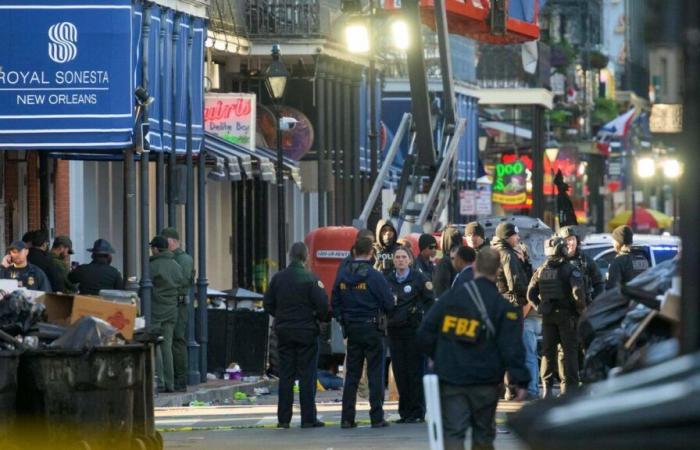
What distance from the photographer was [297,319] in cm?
1867

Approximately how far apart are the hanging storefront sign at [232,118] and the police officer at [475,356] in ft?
63.4

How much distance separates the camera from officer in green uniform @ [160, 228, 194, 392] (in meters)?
24.0

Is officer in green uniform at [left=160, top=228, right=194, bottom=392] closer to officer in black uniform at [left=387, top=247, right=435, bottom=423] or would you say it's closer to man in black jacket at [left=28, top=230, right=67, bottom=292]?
man in black jacket at [left=28, top=230, right=67, bottom=292]

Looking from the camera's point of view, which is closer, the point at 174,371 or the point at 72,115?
the point at 72,115

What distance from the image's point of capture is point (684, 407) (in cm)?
516

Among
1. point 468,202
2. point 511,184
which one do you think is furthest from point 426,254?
point 511,184

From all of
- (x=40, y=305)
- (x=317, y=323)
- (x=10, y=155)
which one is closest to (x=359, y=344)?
(x=317, y=323)

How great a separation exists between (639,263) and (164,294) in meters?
5.57

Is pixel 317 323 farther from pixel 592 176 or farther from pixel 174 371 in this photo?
pixel 592 176

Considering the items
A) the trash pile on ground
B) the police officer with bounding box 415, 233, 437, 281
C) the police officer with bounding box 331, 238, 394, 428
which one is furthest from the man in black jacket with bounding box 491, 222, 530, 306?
the trash pile on ground

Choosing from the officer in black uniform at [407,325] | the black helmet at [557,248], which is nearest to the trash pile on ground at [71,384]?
the officer in black uniform at [407,325]

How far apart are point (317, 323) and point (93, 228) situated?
45.7 ft

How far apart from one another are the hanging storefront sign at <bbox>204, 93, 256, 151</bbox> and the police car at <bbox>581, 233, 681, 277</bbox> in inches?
219

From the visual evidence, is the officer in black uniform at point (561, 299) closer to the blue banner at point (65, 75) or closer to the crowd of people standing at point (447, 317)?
the crowd of people standing at point (447, 317)
